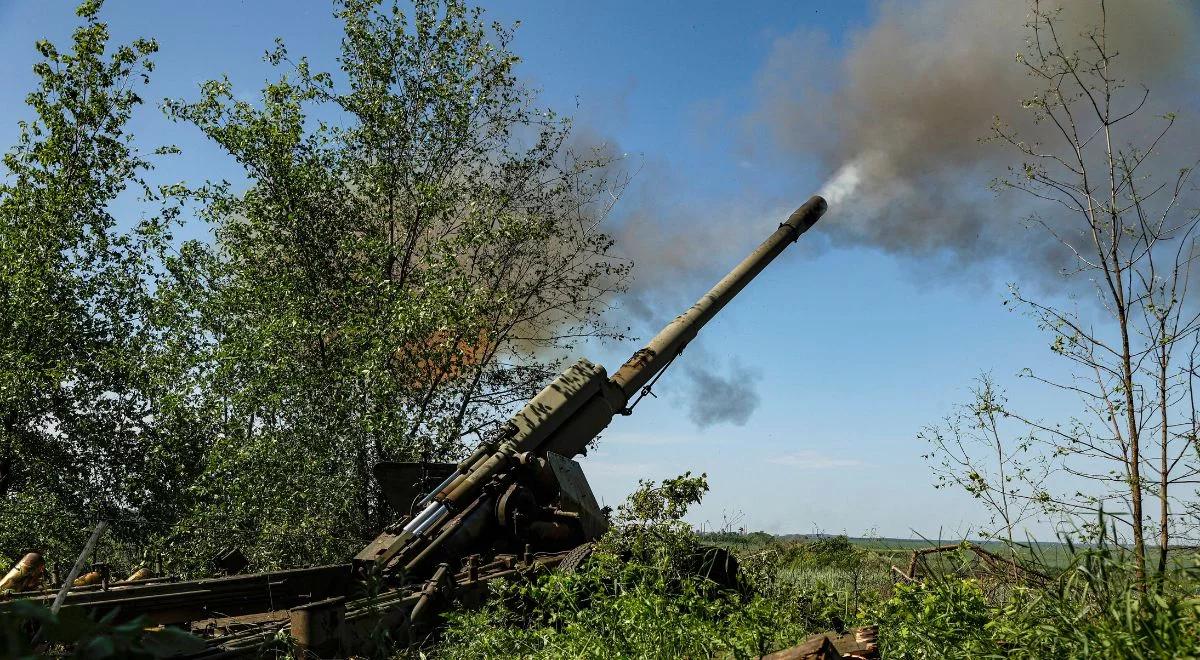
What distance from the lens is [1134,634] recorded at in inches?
161

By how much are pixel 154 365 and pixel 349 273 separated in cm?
355

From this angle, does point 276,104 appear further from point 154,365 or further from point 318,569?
point 318,569

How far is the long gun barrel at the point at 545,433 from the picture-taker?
944 cm

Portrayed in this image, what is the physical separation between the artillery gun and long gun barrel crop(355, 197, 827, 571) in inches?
0.6

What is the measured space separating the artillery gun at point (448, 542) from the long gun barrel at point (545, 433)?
0.01m

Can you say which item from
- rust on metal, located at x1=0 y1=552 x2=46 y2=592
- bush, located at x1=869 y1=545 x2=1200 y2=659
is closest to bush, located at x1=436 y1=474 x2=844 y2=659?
bush, located at x1=869 y1=545 x2=1200 y2=659

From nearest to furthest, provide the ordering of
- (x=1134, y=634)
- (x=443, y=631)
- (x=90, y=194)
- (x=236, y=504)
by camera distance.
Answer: (x=1134, y=634) < (x=443, y=631) < (x=236, y=504) < (x=90, y=194)

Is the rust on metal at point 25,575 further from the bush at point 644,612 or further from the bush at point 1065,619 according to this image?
the bush at point 1065,619

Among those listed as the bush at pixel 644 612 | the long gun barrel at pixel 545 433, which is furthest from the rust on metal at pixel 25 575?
the bush at pixel 644 612

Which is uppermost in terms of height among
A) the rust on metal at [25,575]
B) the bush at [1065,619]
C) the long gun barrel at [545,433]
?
the long gun barrel at [545,433]

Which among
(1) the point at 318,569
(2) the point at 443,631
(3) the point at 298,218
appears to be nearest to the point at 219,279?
(3) the point at 298,218

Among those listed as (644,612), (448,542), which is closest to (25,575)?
(448,542)

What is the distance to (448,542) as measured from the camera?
30.9 ft

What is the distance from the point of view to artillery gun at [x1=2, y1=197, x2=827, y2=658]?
21.4 ft
